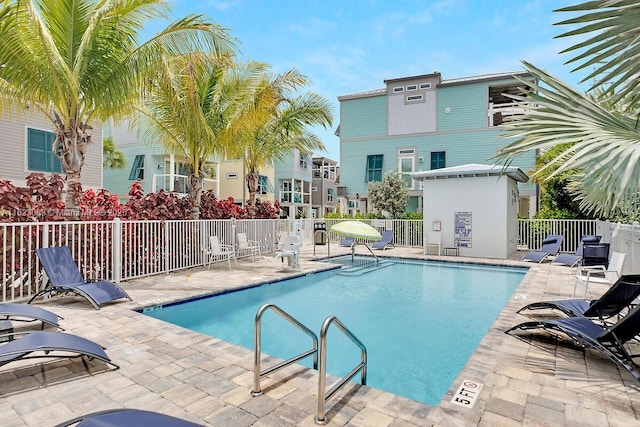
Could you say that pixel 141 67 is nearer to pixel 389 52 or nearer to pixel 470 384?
pixel 470 384

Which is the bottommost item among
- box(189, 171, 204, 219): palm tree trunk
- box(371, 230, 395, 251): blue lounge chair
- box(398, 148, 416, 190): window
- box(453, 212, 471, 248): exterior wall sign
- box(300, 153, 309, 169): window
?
box(371, 230, 395, 251): blue lounge chair

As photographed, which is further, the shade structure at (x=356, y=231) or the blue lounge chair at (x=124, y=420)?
the shade structure at (x=356, y=231)

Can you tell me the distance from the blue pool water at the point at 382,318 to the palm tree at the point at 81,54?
469 centimetres

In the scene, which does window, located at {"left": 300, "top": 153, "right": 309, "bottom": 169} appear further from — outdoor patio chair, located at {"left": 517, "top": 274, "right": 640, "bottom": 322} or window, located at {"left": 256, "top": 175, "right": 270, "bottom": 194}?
outdoor patio chair, located at {"left": 517, "top": 274, "right": 640, "bottom": 322}

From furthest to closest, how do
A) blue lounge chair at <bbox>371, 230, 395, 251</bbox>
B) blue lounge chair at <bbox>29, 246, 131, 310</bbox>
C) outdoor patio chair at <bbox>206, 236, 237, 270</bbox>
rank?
blue lounge chair at <bbox>371, 230, 395, 251</bbox> < outdoor patio chair at <bbox>206, 236, 237, 270</bbox> < blue lounge chair at <bbox>29, 246, 131, 310</bbox>

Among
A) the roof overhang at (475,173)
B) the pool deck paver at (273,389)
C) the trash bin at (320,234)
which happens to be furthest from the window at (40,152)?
the roof overhang at (475,173)

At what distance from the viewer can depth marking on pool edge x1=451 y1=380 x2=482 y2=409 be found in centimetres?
346

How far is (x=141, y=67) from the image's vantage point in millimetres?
8750

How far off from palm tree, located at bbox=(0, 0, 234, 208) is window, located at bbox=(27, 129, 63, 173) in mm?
6631

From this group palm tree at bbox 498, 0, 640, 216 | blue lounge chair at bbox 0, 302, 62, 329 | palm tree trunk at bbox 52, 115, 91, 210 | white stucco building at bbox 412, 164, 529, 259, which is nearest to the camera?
palm tree at bbox 498, 0, 640, 216

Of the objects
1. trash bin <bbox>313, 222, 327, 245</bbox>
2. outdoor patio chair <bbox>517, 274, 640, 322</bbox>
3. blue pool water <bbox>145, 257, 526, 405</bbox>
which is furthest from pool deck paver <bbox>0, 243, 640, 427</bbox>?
trash bin <bbox>313, 222, 327, 245</bbox>

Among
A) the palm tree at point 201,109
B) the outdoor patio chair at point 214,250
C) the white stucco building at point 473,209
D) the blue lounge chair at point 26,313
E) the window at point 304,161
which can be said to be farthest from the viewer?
the window at point 304,161

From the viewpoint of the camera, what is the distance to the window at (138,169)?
2567cm

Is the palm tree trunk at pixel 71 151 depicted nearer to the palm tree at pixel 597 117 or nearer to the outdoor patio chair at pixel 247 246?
the outdoor patio chair at pixel 247 246
